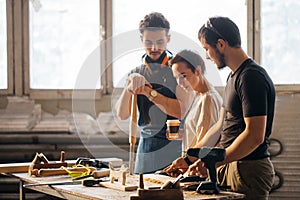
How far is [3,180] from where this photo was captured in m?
4.16

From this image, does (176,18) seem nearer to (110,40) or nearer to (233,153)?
(110,40)

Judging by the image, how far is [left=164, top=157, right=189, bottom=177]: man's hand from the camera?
2.54 meters

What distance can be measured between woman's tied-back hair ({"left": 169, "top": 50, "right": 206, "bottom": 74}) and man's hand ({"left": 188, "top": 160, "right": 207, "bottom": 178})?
59cm

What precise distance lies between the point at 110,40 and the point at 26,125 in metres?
0.90

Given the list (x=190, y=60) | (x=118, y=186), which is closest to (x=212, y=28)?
(x=190, y=60)

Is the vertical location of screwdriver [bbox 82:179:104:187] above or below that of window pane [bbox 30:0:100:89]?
below

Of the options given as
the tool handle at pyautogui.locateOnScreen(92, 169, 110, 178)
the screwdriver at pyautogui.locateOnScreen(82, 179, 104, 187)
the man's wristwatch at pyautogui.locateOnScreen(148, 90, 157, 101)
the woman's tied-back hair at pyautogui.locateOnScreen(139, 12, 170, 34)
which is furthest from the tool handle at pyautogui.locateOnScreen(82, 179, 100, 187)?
the woman's tied-back hair at pyautogui.locateOnScreen(139, 12, 170, 34)

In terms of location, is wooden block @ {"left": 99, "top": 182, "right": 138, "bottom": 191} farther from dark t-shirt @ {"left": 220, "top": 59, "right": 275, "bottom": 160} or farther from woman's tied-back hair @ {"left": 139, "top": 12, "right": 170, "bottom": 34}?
woman's tied-back hair @ {"left": 139, "top": 12, "right": 170, "bottom": 34}

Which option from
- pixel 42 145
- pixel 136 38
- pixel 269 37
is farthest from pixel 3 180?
pixel 269 37

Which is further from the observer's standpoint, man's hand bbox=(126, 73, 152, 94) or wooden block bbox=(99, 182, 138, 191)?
man's hand bbox=(126, 73, 152, 94)

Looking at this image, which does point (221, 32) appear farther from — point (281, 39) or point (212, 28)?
point (281, 39)

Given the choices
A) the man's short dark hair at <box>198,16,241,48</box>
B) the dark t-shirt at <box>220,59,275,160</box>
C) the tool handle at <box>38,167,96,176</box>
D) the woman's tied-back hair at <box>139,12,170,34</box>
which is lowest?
the tool handle at <box>38,167,96,176</box>

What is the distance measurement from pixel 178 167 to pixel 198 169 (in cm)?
18

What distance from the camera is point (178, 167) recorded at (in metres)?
2.56
